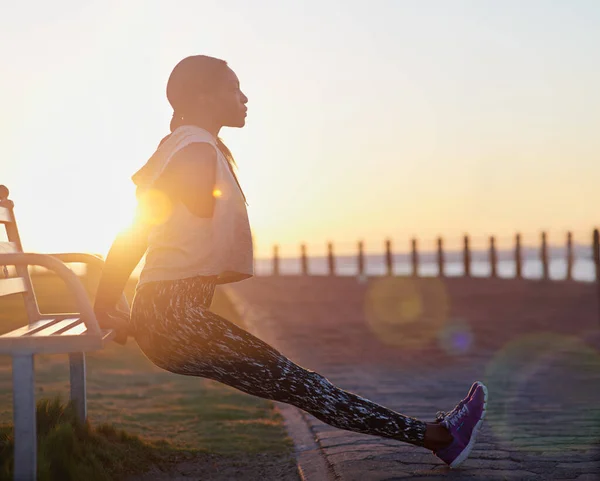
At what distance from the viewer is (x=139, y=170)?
3096mm

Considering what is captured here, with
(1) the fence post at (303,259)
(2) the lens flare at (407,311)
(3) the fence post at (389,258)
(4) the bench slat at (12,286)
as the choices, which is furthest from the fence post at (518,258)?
(4) the bench slat at (12,286)

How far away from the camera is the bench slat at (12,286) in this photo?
3.53m

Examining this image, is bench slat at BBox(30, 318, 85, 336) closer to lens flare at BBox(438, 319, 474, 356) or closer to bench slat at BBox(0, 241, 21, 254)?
bench slat at BBox(0, 241, 21, 254)

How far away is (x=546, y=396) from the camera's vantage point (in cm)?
595

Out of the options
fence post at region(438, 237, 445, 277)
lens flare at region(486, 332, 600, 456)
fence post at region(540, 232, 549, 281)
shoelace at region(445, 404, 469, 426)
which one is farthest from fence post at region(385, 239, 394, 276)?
shoelace at region(445, 404, 469, 426)

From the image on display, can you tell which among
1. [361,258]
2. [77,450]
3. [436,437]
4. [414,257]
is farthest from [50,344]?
[361,258]

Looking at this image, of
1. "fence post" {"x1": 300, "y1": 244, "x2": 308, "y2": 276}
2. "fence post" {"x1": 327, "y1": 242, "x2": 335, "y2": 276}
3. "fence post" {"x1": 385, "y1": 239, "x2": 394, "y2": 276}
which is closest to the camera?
"fence post" {"x1": 385, "y1": 239, "x2": 394, "y2": 276}

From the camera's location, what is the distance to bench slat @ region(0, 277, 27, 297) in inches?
139

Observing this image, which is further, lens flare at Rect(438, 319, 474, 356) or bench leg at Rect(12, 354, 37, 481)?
lens flare at Rect(438, 319, 474, 356)

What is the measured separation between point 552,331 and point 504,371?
3.97 m

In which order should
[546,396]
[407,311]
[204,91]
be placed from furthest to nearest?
1. [407,311]
2. [546,396]
3. [204,91]

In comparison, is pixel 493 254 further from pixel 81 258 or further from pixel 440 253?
pixel 81 258

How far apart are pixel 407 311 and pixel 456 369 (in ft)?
25.0

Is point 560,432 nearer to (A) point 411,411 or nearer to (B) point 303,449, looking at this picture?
(A) point 411,411
